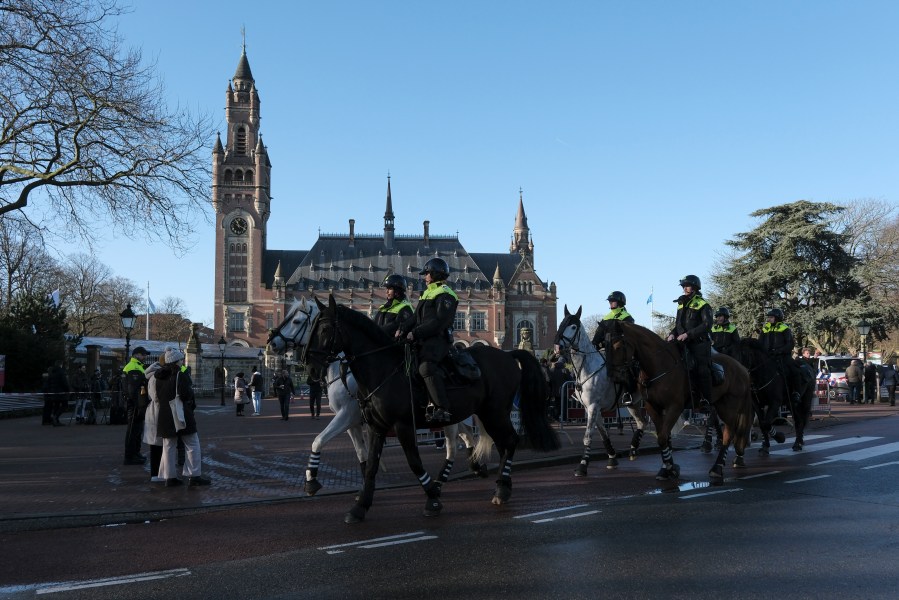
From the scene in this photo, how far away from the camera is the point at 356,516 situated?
8.07 m

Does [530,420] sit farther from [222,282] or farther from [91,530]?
[222,282]

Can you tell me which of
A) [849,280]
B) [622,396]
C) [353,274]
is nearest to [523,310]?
[353,274]

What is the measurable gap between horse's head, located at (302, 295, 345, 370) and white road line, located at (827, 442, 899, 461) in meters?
9.03

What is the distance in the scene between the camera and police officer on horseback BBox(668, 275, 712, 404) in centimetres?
1077

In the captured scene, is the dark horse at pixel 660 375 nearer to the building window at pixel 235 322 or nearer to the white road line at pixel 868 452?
the white road line at pixel 868 452

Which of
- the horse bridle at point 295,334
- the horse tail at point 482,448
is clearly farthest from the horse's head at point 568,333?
the horse bridle at point 295,334

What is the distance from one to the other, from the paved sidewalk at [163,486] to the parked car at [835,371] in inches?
614

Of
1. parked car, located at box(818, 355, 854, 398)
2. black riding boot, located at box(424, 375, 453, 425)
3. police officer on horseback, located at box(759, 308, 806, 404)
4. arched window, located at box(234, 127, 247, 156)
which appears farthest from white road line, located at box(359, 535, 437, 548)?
arched window, located at box(234, 127, 247, 156)

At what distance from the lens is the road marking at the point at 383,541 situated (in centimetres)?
691

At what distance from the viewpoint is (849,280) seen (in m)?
43.5

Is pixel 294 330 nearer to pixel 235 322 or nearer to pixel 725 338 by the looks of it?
pixel 725 338

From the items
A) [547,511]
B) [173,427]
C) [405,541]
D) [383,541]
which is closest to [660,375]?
[547,511]

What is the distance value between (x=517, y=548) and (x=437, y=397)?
7.02ft

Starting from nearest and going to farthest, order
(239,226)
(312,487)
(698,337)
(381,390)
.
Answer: (381,390) → (312,487) → (698,337) → (239,226)
